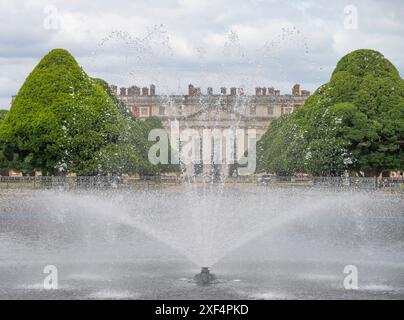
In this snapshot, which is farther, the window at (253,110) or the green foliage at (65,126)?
the window at (253,110)

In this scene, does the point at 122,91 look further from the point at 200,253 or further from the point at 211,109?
the point at 200,253

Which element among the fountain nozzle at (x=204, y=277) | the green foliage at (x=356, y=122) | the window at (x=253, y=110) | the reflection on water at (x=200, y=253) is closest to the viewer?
the reflection on water at (x=200, y=253)

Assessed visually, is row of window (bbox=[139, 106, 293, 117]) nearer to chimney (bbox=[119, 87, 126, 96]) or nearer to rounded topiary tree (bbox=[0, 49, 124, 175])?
chimney (bbox=[119, 87, 126, 96])

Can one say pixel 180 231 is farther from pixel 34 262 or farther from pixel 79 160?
pixel 79 160

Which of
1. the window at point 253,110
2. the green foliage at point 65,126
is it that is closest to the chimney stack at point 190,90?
the window at point 253,110

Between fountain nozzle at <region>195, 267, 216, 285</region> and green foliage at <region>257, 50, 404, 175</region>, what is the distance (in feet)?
143

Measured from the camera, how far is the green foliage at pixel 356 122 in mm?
64375

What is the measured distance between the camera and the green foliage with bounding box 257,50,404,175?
6438 cm

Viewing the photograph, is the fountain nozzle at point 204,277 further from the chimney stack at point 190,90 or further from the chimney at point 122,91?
the chimney at point 122,91

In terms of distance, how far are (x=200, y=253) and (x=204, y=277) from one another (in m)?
3.86

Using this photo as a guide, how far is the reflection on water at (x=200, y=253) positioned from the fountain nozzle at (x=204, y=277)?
0.79 feet

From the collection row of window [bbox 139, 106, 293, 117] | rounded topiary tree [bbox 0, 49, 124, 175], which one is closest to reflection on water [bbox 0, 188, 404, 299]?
rounded topiary tree [bbox 0, 49, 124, 175]

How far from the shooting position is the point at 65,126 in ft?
209

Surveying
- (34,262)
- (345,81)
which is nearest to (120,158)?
(345,81)
